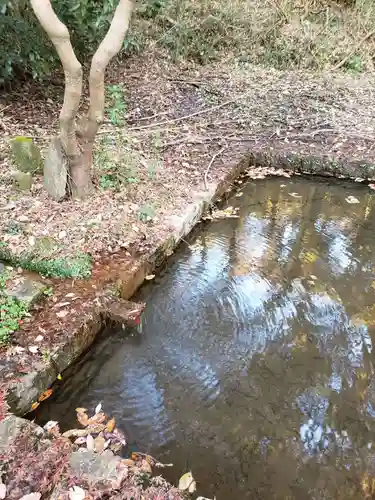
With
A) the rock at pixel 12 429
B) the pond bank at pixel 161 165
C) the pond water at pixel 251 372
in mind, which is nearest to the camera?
the rock at pixel 12 429

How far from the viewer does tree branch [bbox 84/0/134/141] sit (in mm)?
3972

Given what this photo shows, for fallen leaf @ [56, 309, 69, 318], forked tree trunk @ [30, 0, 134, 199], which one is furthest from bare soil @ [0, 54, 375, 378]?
forked tree trunk @ [30, 0, 134, 199]

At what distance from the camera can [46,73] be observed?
23.3 ft

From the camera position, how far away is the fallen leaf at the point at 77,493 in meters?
2.18

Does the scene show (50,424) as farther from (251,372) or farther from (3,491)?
(251,372)

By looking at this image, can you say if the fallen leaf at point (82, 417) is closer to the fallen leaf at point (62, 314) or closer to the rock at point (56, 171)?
the fallen leaf at point (62, 314)

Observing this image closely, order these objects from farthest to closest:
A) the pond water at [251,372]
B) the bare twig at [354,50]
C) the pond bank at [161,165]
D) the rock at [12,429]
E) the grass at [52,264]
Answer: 1. the bare twig at [354,50]
2. the grass at [52,264]
3. the pond bank at [161,165]
4. the pond water at [251,372]
5. the rock at [12,429]

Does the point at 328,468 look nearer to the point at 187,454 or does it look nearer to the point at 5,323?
the point at 187,454

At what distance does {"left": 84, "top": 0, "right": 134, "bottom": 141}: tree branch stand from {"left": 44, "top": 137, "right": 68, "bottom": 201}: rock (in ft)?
1.67

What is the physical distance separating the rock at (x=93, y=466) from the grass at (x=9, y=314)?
1.31 meters

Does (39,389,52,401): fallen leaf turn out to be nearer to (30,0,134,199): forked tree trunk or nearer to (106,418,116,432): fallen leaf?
(106,418,116,432): fallen leaf

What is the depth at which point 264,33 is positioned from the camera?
11266mm

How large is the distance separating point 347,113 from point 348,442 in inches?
276

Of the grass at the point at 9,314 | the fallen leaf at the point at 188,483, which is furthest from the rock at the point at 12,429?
the fallen leaf at the point at 188,483
